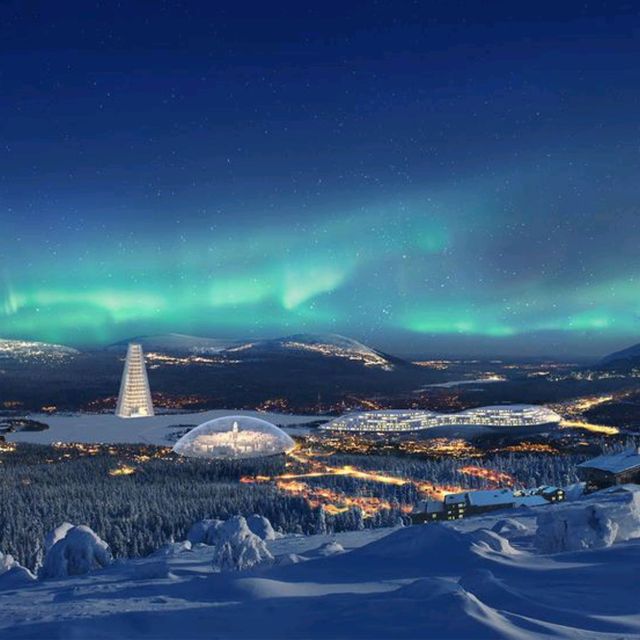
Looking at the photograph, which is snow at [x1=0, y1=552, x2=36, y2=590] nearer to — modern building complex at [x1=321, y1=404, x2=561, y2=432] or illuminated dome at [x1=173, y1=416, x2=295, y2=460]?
illuminated dome at [x1=173, y1=416, x2=295, y2=460]

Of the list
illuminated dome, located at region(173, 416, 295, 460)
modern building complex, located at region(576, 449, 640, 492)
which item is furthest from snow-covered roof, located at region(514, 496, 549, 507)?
illuminated dome, located at region(173, 416, 295, 460)

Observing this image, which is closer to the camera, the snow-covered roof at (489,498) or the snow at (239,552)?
the snow at (239,552)

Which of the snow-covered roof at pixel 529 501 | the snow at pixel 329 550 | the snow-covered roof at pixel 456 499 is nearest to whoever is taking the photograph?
the snow at pixel 329 550

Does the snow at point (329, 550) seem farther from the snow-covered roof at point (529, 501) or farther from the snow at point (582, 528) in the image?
the snow-covered roof at point (529, 501)

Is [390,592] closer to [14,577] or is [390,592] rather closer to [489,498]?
[14,577]

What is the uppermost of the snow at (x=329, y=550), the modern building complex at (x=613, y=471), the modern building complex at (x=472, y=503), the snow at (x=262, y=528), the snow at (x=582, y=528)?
the snow at (x=582, y=528)

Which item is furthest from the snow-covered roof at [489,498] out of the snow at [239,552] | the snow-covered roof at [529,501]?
the snow at [239,552]
